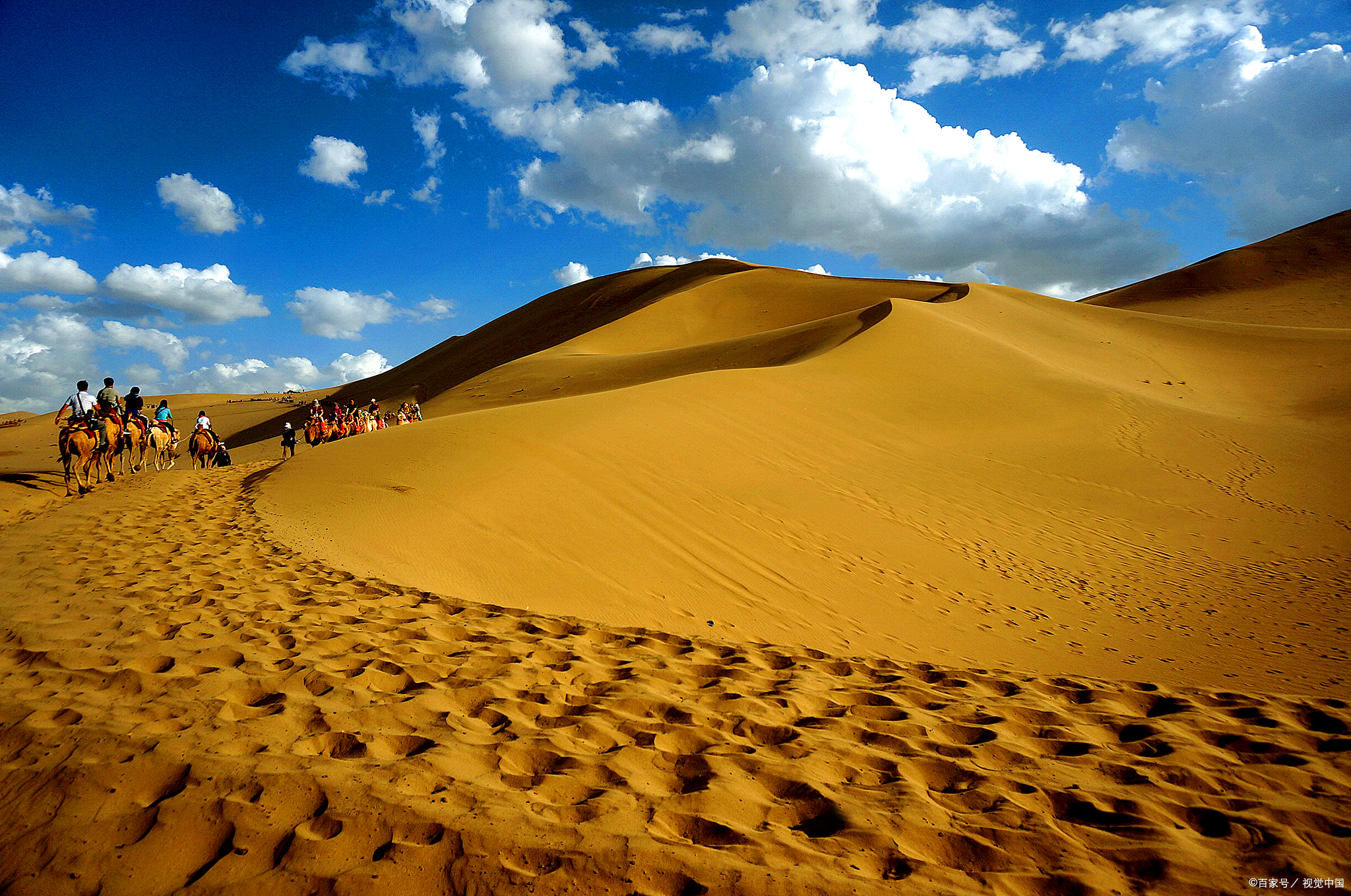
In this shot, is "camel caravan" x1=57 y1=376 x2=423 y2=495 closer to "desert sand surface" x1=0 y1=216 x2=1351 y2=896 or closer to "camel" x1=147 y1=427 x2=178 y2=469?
"camel" x1=147 y1=427 x2=178 y2=469

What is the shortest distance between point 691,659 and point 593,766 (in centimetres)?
175

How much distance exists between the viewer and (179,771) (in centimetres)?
284

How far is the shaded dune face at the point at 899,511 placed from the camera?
6320mm

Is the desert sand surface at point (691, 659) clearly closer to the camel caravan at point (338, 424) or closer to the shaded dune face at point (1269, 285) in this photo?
the camel caravan at point (338, 424)

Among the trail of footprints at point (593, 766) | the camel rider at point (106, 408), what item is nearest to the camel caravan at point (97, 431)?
the camel rider at point (106, 408)

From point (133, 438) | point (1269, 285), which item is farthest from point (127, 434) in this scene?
point (1269, 285)

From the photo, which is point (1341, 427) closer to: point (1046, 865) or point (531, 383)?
point (1046, 865)

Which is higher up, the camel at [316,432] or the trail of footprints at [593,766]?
the camel at [316,432]

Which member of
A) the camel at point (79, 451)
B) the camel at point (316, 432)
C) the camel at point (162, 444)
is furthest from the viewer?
the camel at point (316, 432)

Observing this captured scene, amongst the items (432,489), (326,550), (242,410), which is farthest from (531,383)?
(242,410)

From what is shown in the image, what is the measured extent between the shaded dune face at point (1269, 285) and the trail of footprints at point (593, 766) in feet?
139

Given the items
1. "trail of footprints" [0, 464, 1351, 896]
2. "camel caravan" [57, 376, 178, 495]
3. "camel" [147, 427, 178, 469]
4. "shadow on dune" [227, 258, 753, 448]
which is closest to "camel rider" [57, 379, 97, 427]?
"camel caravan" [57, 376, 178, 495]

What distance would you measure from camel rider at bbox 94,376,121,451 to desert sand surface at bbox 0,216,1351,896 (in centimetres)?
142

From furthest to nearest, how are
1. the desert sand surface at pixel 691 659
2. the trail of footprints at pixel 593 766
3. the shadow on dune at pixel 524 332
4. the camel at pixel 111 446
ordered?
the shadow on dune at pixel 524 332
the camel at pixel 111 446
the desert sand surface at pixel 691 659
the trail of footprints at pixel 593 766
